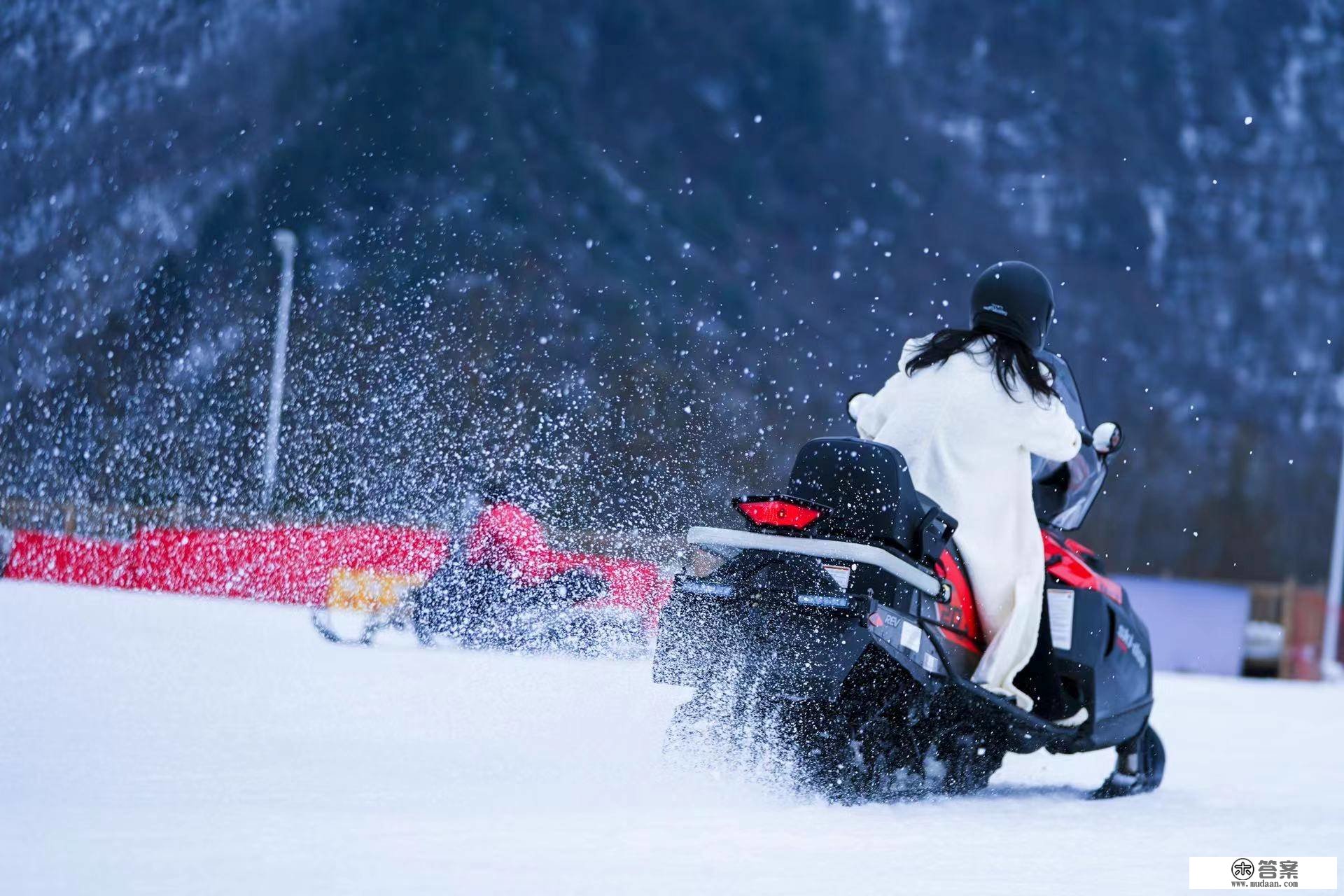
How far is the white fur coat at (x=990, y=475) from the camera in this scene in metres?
5.85

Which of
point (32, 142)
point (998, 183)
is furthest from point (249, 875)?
point (998, 183)

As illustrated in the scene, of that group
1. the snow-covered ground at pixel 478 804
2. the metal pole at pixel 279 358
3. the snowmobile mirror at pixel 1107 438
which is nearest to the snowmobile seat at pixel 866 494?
the snow-covered ground at pixel 478 804

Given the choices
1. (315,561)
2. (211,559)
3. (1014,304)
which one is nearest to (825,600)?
(1014,304)

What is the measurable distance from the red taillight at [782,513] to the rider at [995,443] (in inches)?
25.0

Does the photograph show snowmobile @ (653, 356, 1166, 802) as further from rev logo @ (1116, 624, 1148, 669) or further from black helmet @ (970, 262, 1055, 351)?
black helmet @ (970, 262, 1055, 351)

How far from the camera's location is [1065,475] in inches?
252

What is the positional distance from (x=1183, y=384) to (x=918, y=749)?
135508 mm

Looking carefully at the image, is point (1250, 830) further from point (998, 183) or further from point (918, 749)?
point (998, 183)

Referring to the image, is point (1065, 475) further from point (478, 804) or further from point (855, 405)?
point (478, 804)

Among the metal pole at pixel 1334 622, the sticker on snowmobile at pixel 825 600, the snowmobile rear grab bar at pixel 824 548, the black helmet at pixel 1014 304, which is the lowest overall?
the metal pole at pixel 1334 622

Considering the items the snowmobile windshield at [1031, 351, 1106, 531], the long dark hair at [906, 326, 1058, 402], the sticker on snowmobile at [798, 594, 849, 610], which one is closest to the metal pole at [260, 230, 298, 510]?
the snowmobile windshield at [1031, 351, 1106, 531]

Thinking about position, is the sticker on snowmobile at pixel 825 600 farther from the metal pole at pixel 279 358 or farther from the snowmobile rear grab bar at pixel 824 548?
the metal pole at pixel 279 358

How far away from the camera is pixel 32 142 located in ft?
346

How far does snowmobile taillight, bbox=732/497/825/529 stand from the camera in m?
5.41
